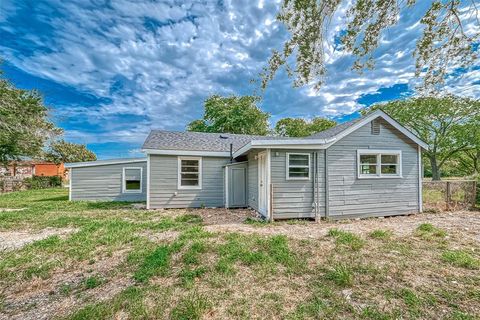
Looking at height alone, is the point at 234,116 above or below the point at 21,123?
above

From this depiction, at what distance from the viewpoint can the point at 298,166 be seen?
7418 mm

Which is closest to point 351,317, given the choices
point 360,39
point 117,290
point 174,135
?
point 117,290

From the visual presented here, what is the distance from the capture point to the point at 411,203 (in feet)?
27.7

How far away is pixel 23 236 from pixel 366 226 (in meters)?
9.19

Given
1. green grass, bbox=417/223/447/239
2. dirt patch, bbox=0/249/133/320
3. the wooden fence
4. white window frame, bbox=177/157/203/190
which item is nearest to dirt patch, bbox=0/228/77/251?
dirt patch, bbox=0/249/133/320

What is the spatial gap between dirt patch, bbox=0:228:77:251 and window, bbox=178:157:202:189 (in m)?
4.46

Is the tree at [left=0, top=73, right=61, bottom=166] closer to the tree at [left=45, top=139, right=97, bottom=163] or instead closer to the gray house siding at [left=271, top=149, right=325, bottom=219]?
the tree at [left=45, top=139, right=97, bottom=163]

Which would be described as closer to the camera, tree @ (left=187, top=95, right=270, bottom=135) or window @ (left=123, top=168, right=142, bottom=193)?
window @ (left=123, top=168, right=142, bottom=193)

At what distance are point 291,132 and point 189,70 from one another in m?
19.9

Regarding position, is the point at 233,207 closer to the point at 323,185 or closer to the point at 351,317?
the point at 323,185

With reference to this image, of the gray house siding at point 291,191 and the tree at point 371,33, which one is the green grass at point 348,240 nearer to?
the gray house siding at point 291,191

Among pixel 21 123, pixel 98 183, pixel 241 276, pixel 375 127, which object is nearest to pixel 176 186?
pixel 98 183

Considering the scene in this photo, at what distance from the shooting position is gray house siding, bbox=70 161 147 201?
11938 millimetres

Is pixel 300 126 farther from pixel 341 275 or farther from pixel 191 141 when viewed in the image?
pixel 341 275
